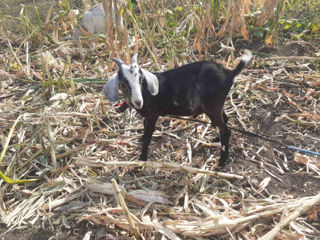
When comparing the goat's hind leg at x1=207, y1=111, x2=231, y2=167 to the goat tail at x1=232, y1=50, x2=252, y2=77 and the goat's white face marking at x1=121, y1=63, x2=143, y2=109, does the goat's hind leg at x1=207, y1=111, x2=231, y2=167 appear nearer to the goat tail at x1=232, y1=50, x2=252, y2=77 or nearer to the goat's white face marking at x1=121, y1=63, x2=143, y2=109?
the goat tail at x1=232, y1=50, x2=252, y2=77

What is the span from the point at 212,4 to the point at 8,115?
288 centimetres

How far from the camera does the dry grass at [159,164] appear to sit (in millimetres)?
1970

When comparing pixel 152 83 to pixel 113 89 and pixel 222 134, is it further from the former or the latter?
pixel 222 134

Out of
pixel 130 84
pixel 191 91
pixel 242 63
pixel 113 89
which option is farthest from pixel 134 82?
pixel 242 63

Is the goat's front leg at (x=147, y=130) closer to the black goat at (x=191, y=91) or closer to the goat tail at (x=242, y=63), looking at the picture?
the black goat at (x=191, y=91)

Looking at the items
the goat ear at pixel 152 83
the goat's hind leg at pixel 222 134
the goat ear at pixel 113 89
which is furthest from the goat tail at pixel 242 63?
the goat ear at pixel 113 89

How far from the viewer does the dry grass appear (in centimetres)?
197

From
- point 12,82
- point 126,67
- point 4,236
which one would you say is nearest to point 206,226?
point 126,67

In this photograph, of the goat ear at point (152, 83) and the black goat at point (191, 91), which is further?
the black goat at point (191, 91)

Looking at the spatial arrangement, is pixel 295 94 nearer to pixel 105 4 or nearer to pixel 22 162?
pixel 105 4

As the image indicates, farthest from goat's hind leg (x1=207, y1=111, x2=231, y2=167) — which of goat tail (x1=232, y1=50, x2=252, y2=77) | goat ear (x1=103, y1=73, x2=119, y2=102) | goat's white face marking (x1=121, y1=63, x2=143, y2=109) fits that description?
goat ear (x1=103, y1=73, x2=119, y2=102)

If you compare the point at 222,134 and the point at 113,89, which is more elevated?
the point at 113,89

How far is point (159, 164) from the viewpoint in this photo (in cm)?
225

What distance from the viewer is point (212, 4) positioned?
13.2ft
